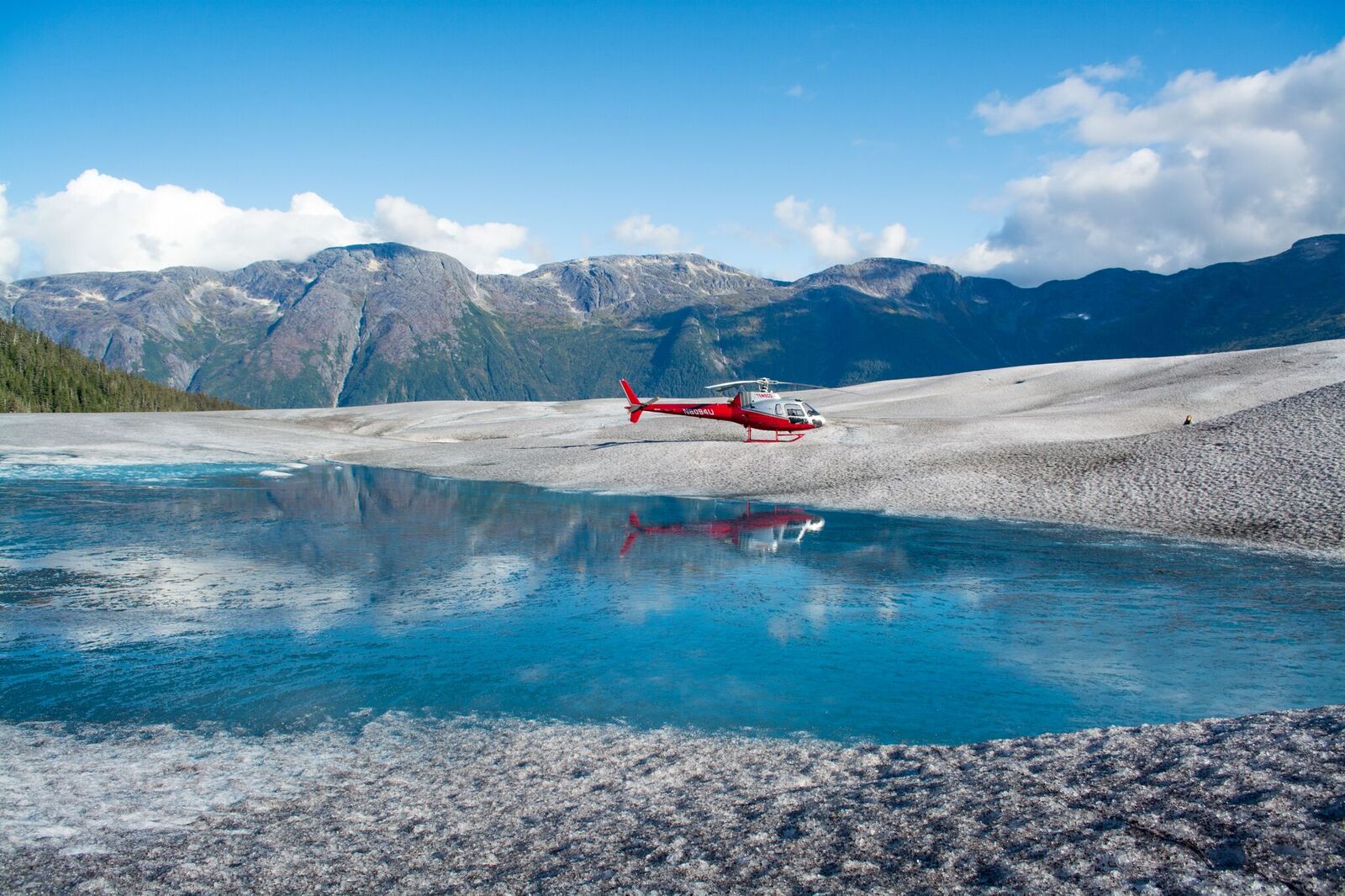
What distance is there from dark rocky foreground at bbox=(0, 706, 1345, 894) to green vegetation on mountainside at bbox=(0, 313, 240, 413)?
9887 cm


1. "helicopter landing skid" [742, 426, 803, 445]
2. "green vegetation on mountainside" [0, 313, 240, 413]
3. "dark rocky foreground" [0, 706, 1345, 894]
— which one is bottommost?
"dark rocky foreground" [0, 706, 1345, 894]

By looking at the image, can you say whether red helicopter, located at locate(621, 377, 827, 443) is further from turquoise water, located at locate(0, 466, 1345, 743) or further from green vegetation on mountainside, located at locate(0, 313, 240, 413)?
green vegetation on mountainside, located at locate(0, 313, 240, 413)

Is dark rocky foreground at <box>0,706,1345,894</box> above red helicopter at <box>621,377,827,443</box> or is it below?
below

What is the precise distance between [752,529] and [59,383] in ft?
337

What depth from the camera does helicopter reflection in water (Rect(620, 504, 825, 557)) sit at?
24.1 m

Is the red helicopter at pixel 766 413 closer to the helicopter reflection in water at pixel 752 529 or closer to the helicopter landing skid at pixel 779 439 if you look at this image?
the helicopter landing skid at pixel 779 439

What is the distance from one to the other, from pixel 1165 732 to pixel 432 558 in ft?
57.2

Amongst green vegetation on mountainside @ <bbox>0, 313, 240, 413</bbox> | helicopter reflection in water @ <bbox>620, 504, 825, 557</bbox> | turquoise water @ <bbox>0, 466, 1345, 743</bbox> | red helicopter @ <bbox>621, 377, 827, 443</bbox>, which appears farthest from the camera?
green vegetation on mountainside @ <bbox>0, 313, 240, 413</bbox>

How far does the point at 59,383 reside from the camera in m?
96.0

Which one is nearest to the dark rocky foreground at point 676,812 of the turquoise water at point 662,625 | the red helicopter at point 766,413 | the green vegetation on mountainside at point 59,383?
the turquoise water at point 662,625

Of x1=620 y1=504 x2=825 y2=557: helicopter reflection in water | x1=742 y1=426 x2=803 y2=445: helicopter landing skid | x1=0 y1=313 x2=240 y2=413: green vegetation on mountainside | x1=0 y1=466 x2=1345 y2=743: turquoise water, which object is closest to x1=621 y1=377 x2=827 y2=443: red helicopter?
x1=742 y1=426 x2=803 y2=445: helicopter landing skid

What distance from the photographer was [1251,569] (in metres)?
19.1

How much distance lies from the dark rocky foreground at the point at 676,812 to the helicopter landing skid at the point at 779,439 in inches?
1264

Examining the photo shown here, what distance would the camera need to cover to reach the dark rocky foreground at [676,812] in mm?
5859
